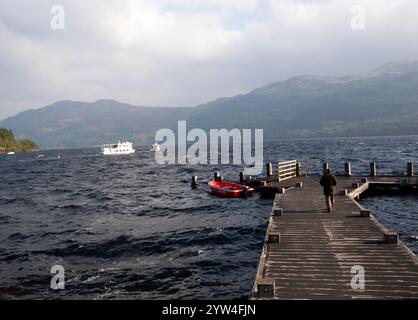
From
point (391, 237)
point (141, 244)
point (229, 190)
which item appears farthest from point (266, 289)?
point (229, 190)

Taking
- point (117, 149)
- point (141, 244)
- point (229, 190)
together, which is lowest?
point (141, 244)

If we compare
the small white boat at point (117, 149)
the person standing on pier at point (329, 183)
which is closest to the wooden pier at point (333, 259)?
the person standing on pier at point (329, 183)

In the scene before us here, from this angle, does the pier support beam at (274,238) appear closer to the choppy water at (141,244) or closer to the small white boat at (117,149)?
the choppy water at (141,244)

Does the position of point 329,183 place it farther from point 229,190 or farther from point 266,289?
point 229,190

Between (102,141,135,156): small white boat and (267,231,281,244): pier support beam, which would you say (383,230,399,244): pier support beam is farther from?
(102,141,135,156): small white boat

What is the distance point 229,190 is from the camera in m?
40.6

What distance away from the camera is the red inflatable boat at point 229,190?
130 feet

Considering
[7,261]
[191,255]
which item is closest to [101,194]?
[7,261]

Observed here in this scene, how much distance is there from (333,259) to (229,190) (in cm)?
2604

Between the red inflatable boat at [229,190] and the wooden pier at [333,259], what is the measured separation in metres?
14.9

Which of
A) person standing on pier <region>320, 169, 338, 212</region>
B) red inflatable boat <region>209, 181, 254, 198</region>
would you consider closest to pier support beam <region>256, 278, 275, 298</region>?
person standing on pier <region>320, 169, 338, 212</region>

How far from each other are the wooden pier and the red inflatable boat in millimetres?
14905

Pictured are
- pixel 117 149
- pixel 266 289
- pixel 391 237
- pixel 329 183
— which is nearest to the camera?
pixel 266 289

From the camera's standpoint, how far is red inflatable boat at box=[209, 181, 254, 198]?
130 ft
